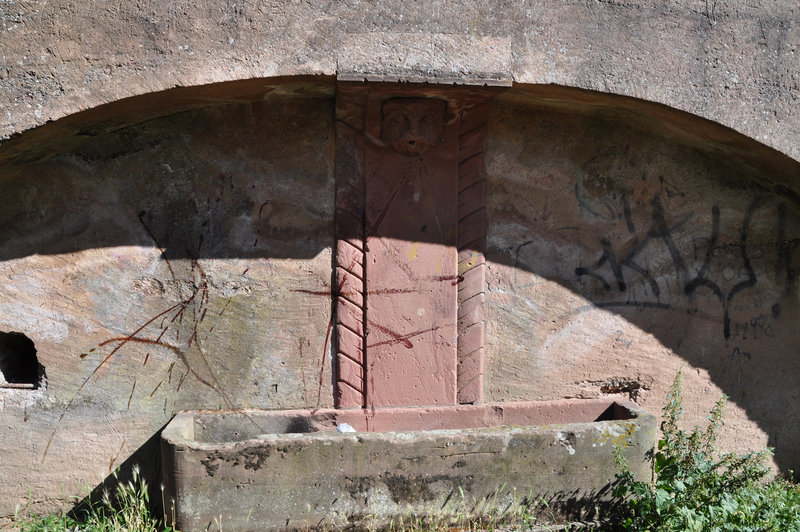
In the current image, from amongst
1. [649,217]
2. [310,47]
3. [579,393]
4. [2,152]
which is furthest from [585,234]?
[2,152]

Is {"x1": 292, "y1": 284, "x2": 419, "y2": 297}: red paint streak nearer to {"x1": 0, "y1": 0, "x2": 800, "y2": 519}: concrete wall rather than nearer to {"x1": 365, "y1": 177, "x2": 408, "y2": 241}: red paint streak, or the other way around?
{"x1": 0, "y1": 0, "x2": 800, "y2": 519}: concrete wall

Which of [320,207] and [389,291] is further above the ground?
[320,207]

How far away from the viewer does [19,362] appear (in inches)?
165

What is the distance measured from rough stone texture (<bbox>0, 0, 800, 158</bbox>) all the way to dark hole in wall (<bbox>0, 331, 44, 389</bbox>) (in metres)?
1.28

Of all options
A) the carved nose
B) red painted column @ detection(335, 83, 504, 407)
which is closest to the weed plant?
red painted column @ detection(335, 83, 504, 407)

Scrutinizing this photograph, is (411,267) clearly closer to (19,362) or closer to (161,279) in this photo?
(161,279)

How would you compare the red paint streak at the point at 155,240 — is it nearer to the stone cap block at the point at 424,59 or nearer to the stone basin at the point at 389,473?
the stone basin at the point at 389,473

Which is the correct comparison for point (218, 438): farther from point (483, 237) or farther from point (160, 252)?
point (483, 237)

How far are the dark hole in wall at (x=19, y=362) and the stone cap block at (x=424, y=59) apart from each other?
7.57 ft

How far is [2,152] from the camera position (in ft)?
11.8

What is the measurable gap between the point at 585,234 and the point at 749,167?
1.11m

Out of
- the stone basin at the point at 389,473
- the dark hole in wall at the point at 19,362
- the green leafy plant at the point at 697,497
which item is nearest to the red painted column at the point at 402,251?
the stone basin at the point at 389,473

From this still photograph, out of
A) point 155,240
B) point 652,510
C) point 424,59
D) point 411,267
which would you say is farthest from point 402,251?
point 652,510

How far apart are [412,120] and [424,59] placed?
1.25 ft
